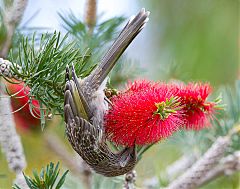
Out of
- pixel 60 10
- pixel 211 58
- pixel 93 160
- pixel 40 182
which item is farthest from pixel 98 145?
pixel 211 58

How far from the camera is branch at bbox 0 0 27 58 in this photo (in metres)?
0.98

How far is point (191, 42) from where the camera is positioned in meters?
2.15

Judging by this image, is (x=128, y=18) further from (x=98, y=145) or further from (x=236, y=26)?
(x=236, y=26)

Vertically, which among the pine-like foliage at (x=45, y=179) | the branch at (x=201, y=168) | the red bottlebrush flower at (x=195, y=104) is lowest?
the pine-like foliage at (x=45, y=179)

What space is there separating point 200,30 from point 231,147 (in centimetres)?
104

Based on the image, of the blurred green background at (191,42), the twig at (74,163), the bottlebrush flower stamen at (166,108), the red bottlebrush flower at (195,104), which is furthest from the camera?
the blurred green background at (191,42)

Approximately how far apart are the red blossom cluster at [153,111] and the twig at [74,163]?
0.15 m

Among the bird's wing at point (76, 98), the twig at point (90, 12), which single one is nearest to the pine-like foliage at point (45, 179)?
the bird's wing at point (76, 98)

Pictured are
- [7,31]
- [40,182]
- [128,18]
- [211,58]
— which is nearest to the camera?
[40,182]

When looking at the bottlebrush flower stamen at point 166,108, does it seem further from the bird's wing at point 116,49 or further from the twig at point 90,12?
→ the twig at point 90,12

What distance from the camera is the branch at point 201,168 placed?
1.03 metres

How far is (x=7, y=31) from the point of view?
1020 millimetres

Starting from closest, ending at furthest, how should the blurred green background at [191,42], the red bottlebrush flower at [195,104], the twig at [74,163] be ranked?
the red bottlebrush flower at [195,104] → the twig at [74,163] → the blurred green background at [191,42]

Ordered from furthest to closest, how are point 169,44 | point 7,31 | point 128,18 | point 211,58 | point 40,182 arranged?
1. point 169,44
2. point 211,58
3. point 128,18
4. point 7,31
5. point 40,182
